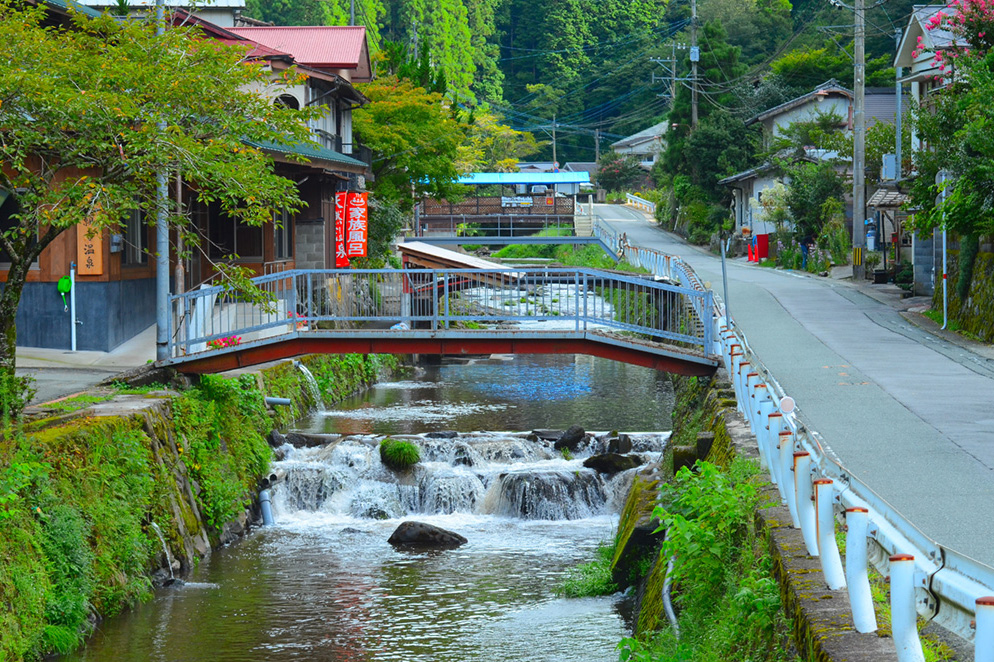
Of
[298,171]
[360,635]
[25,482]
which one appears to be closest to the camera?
[25,482]

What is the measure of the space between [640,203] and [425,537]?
68.9 metres

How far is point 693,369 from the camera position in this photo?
705 inches

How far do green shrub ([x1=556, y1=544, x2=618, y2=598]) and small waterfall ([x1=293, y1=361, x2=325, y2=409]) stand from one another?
13.2 meters

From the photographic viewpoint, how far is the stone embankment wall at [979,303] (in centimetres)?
2122

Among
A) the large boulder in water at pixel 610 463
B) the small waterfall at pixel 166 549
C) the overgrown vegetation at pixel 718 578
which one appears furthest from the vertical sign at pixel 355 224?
the overgrown vegetation at pixel 718 578

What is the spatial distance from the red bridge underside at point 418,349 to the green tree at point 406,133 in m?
21.7

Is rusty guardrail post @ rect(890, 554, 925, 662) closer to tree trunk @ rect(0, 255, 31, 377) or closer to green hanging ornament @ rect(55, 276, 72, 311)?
tree trunk @ rect(0, 255, 31, 377)

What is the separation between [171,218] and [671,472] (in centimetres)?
775

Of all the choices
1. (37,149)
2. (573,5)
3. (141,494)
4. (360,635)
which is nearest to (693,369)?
(360,635)

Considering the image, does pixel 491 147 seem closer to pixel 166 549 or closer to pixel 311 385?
pixel 311 385

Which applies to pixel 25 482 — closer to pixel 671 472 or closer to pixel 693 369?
pixel 671 472

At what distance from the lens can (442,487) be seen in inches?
738

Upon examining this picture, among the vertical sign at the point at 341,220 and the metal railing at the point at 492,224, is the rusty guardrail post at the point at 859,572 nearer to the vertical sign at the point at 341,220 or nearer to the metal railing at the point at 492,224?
the vertical sign at the point at 341,220

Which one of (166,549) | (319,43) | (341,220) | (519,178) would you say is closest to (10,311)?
(166,549)
